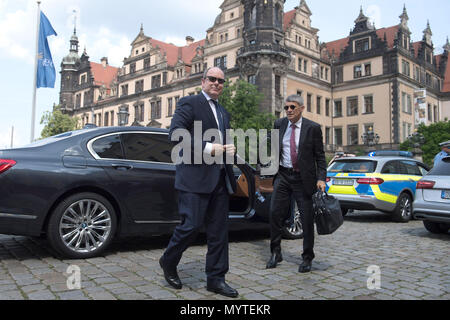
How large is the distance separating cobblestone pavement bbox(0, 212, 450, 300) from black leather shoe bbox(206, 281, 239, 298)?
2.2 inches

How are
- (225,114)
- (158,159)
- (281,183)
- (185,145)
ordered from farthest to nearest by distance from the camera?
(158,159), (281,183), (225,114), (185,145)

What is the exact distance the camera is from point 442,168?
7266mm

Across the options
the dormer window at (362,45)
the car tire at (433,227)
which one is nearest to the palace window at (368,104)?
the dormer window at (362,45)

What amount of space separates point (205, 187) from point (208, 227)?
0.40m

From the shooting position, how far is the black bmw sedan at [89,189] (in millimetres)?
4273

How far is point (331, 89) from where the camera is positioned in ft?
160

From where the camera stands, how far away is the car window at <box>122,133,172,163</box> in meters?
5.16
